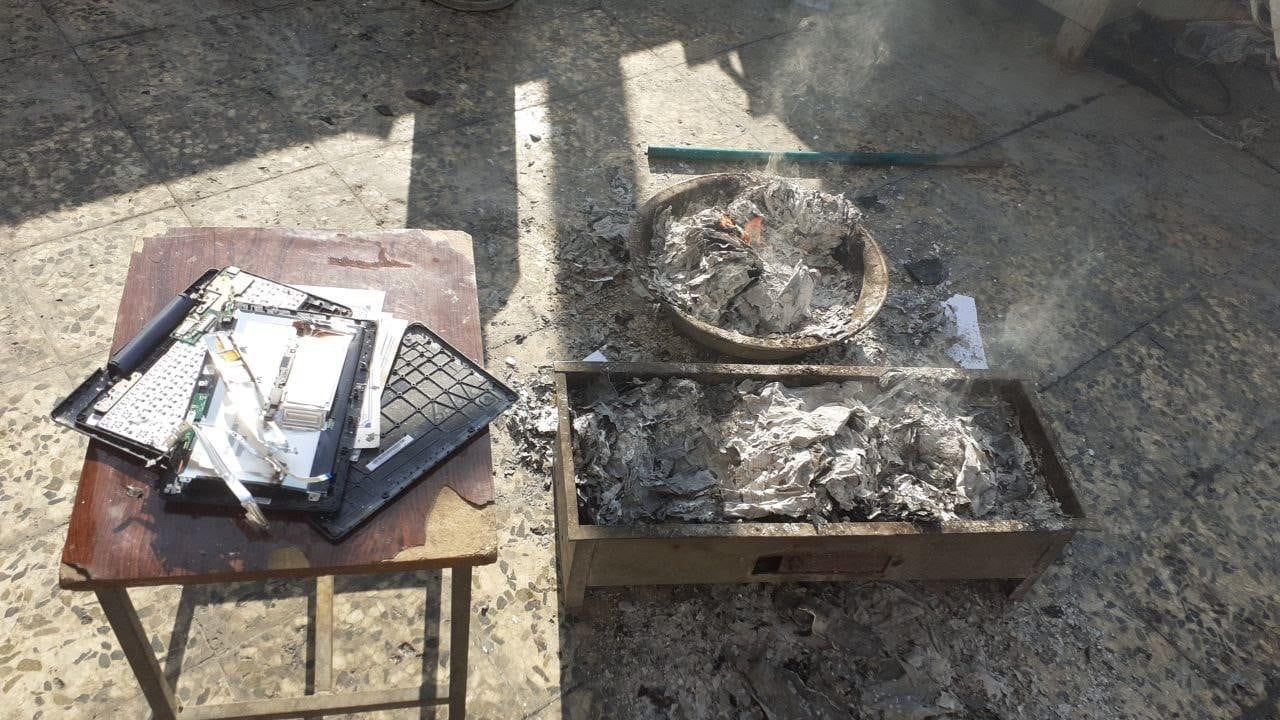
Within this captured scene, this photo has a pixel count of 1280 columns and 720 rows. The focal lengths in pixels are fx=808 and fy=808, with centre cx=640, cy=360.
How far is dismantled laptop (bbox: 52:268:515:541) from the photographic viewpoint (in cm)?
174

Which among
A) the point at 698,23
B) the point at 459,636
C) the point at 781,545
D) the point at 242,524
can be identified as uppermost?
the point at 242,524

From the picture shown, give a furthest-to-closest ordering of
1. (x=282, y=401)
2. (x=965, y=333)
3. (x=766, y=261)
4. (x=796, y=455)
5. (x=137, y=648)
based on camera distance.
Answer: (x=965, y=333), (x=766, y=261), (x=796, y=455), (x=137, y=648), (x=282, y=401)

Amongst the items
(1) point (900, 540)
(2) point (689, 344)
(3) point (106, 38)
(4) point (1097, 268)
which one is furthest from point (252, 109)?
(4) point (1097, 268)

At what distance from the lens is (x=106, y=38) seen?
5008 millimetres

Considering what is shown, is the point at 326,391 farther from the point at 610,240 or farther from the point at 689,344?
the point at 610,240

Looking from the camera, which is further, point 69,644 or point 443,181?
point 443,181

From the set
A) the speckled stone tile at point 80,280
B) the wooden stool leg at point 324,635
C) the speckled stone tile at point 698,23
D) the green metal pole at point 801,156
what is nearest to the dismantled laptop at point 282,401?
the wooden stool leg at point 324,635

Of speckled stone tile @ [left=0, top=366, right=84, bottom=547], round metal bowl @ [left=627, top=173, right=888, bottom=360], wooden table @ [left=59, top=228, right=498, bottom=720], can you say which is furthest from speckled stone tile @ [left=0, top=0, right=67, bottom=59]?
round metal bowl @ [left=627, top=173, right=888, bottom=360]

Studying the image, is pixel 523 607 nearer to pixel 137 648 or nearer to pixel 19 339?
pixel 137 648

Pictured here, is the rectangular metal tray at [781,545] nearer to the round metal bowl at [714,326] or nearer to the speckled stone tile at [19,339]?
the round metal bowl at [714,326]

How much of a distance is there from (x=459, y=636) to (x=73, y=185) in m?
3.48

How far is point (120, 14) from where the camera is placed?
17.1 ft

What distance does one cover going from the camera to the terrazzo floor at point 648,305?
2809 millimetres

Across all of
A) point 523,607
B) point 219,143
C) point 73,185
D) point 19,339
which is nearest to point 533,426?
point 523,607
